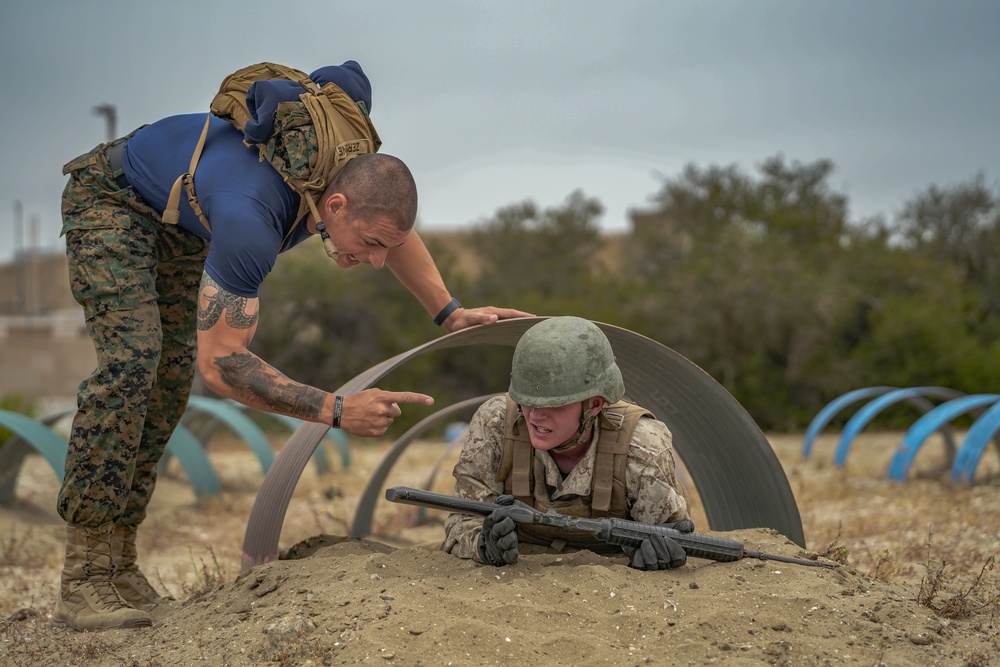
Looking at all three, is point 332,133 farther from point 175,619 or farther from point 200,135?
point 175,619

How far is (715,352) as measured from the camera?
754 inches

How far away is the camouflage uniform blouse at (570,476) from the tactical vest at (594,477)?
0.04 metres

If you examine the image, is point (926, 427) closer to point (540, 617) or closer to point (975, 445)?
point (975, 445)

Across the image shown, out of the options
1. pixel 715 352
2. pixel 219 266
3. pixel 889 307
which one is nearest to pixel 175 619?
pixel 219 266

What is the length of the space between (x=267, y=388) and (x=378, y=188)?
85cm

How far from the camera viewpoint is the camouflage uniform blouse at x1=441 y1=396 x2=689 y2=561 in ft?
13.8

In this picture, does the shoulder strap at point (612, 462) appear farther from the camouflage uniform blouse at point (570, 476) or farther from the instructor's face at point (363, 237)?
the instructor's face at point (363, 237)

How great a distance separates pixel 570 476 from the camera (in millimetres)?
4262

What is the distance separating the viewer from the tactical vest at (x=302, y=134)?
4.07 meters

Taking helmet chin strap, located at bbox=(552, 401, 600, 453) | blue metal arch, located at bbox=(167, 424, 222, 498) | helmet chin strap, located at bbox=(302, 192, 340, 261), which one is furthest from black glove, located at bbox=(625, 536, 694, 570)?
blue metal arch, located at bbox=(167, 424, 222, 498)

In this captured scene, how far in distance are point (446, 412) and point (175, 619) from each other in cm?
226

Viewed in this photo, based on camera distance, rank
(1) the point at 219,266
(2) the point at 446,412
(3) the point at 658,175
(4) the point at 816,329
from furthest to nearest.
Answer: (3) the point at 658,175
(4) the point at 816,329
(2) the point at 446,412
(1) the point at 219,266

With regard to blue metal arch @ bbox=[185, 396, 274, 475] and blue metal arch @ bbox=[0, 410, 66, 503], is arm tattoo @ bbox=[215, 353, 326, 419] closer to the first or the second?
blue metal arch @ bbox=[0, 410, 66, 503]

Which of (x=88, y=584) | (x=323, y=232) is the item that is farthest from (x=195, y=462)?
(x=323, y=232)
